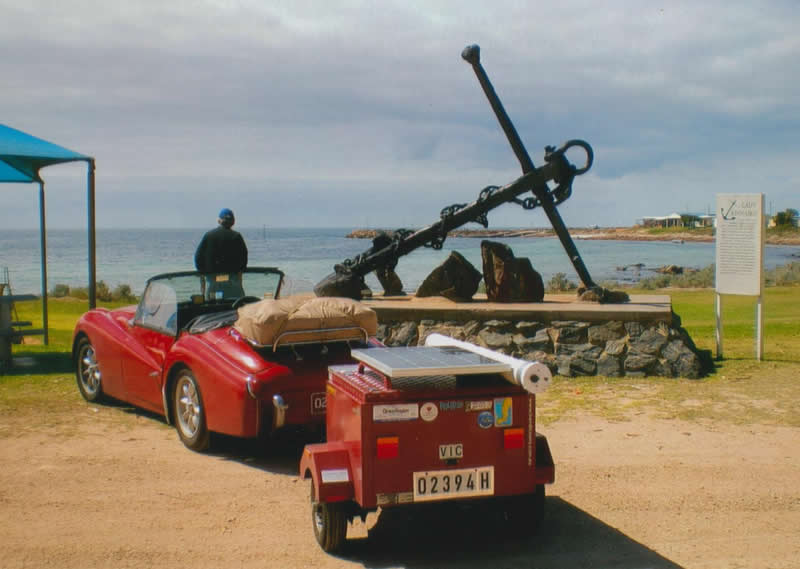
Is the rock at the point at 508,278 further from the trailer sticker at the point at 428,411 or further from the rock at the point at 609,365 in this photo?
the trailer sticker at the point at 428,411

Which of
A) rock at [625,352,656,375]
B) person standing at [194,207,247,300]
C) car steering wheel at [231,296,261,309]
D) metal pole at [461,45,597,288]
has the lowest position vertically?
rock at [625,352,656,375]

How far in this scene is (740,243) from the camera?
466 inches

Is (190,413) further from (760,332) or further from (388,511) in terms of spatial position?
(760,332)

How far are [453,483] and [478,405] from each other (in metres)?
0.44

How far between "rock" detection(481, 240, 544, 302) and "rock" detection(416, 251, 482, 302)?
0.47m

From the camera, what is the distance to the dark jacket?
31.9 feet

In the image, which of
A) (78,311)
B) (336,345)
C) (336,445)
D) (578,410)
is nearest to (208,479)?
(336,345)

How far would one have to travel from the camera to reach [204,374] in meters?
7.05

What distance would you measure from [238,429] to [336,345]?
1.05 m

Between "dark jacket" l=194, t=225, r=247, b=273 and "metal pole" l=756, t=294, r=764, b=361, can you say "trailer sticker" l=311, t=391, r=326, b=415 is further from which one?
"metal pole" l=756, t=294, r=764, b=361

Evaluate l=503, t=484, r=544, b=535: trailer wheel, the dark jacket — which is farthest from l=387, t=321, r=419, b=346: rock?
l=503, t=484, r=544, b=535: trailer wheel

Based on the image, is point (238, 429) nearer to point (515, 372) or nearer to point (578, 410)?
point (515, 372)

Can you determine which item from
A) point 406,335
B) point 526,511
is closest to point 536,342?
point 406,335

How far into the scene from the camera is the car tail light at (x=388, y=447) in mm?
4742
